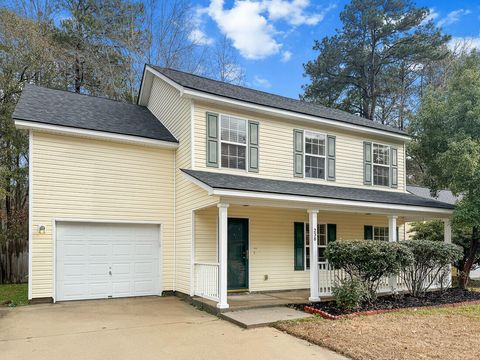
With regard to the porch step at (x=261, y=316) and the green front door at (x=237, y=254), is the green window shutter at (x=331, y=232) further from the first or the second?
the porch step at (x=261, y=316)

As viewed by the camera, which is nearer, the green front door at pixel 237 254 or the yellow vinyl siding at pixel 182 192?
the yellow vinyl siding at pixel 182 192

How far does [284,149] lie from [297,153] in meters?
0.50

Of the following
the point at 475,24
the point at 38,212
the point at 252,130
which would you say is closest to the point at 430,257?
the point at 252,130

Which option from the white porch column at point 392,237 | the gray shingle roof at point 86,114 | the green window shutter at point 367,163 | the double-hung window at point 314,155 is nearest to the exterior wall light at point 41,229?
the gray shingle roof at point 86,114

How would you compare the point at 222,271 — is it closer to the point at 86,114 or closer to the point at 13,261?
the point at 86,114

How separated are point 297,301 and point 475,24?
27.3 meters

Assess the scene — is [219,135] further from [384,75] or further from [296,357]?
[384,75]

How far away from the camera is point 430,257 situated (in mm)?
10336

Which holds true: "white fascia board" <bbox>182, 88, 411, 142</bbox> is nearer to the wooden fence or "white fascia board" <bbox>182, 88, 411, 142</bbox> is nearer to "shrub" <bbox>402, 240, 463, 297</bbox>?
"shrub" <bbox>402, 240, 463, 297</bbox>

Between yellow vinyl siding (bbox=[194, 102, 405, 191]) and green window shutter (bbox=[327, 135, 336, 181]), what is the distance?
0.17m

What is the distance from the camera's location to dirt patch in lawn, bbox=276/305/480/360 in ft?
19.3

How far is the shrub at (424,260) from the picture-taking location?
10.2 m

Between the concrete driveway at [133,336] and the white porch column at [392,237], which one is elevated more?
the white porch column at [392,237]

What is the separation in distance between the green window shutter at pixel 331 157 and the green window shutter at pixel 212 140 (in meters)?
3.92
